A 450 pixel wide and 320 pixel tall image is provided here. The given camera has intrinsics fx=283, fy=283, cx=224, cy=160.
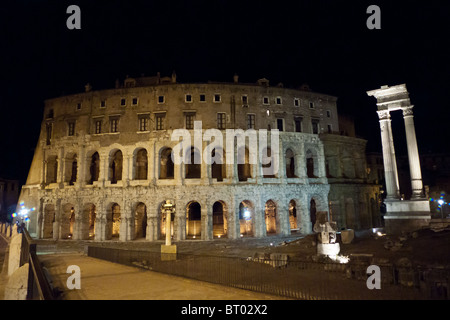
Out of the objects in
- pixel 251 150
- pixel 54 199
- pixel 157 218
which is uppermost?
pixel 251 150

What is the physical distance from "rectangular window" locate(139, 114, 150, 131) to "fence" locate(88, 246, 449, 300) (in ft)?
53.8

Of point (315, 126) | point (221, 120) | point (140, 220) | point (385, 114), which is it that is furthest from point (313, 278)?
point (140, 220)

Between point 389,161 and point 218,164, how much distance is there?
17563mm

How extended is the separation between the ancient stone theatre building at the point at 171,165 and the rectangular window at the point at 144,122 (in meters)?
0.11

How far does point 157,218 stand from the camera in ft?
94.9

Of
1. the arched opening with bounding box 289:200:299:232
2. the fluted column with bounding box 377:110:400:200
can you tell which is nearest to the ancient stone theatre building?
the arched opening with bounding box 289:200:299:232

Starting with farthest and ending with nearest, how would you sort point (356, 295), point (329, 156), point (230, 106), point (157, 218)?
point (329, 156)
point (230, 106)
point (157, 218)
point (356, 295)

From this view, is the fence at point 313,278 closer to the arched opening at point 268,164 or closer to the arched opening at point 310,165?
the arched opening at point 268,164

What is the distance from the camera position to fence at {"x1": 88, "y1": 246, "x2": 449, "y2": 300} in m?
10.2

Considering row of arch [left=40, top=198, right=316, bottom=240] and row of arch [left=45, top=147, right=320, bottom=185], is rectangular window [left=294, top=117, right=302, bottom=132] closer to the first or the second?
row of arch [left=45, top=147, right=320, bottom=185]

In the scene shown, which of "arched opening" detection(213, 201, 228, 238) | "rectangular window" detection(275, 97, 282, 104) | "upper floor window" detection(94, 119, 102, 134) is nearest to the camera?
"upper floor window" detection(94, 119, 102, 134)

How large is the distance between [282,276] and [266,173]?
19109 millimetres
